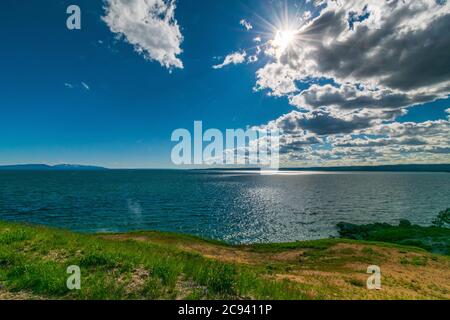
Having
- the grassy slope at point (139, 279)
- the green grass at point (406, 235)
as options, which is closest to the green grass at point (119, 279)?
the grassy slope at point (139, 279)

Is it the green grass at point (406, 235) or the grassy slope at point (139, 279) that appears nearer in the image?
the grassy slope at point (139, 279)

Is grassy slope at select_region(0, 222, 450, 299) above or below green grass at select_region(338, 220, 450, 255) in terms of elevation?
above

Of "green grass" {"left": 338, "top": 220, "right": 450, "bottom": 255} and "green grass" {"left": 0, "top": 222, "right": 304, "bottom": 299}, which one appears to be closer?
"green grass" {"left": 0, "top": 222, "right": 304, "bottom": 299}

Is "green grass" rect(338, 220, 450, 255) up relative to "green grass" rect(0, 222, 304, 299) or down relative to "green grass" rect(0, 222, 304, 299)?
down

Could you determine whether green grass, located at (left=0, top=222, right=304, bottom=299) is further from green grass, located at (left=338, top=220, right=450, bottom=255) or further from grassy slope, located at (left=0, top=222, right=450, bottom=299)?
green grass, located at (left=338, top=220, right=450, bottom=255)

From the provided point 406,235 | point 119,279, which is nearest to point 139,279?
point 119,279

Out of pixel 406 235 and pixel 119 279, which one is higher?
pixel 119 279

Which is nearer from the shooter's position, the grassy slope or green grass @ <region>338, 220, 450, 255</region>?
the grassy slope

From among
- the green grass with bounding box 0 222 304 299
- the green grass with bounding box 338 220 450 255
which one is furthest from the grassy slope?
the green grass with bounding box 338 220 450 255

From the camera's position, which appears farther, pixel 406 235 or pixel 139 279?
pixel 406 235

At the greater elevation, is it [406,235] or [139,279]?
[139,279]

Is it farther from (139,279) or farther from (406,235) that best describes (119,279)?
(406,235)

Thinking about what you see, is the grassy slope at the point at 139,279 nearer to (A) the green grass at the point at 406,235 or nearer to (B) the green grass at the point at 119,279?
(B) the green grass at the point at 119,279

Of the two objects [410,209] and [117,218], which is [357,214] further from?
[117,218]
